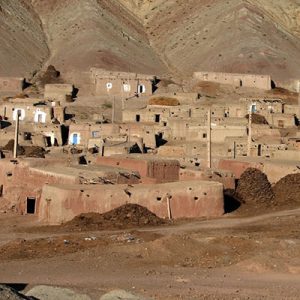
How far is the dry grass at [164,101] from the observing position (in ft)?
161

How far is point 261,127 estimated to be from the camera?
1585 inches

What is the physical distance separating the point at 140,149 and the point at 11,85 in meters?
24.3

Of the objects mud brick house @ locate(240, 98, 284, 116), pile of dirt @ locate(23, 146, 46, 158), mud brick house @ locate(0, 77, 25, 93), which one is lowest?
pile of dirt @ locate(23, 146, 46, 158)

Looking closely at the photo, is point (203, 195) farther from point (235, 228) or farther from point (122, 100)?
point (122, 100)

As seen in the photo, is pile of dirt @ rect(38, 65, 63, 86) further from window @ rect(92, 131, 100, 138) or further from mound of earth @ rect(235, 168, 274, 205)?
mound of earth @ rect(235, 168, 274, 205)

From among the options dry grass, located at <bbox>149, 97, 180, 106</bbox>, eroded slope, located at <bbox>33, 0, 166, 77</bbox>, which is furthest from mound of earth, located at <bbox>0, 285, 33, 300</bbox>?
eroded slope, located at <bbox>33, 0, 166, 77</bbox>

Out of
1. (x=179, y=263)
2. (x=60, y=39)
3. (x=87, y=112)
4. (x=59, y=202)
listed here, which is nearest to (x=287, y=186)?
(x=59, y=202)

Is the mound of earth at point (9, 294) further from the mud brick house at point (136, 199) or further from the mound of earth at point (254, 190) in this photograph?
the mound of earth at point (254, 190)

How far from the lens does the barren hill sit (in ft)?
231

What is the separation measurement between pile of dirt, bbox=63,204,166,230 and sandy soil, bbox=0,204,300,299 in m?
0.58

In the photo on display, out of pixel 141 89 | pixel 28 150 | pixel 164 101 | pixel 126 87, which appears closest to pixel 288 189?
pixel 28 150

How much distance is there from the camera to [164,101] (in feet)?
163

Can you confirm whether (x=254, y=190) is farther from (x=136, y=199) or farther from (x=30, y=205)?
(x=30, y=205)

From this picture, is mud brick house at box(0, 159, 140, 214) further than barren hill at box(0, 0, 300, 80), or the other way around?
barren hill at box(0, 0, 300, 80)
